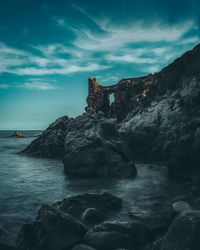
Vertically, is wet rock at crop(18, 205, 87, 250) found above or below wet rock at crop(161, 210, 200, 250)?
below

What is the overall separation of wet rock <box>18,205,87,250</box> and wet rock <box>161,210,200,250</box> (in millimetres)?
4159

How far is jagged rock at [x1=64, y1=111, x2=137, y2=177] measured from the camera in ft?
110

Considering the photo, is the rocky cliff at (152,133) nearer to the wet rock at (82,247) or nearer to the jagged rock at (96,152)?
the jagged rock at (96,152)

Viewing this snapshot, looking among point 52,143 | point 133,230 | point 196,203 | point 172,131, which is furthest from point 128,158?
point 52,143

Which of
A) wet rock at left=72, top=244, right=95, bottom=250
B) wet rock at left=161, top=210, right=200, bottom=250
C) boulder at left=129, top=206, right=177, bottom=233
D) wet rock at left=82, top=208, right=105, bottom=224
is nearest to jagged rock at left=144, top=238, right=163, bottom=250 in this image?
wet rock at left=161, top=210, right=200, bottom=250

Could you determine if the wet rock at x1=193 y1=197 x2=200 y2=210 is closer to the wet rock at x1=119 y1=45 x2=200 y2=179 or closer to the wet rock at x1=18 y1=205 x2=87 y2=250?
the wet rock at x1=18 y1=205 x2=87 y2=250

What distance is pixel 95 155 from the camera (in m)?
34.1

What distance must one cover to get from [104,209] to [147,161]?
26.0m

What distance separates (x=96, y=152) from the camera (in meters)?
34.4

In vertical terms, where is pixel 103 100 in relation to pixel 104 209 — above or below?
above

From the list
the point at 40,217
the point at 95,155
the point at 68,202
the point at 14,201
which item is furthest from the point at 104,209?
the point at 95,155

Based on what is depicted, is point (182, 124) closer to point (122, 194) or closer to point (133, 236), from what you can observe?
point (122, 194)

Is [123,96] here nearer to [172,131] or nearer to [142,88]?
[142,88]

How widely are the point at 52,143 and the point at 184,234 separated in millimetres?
46787
